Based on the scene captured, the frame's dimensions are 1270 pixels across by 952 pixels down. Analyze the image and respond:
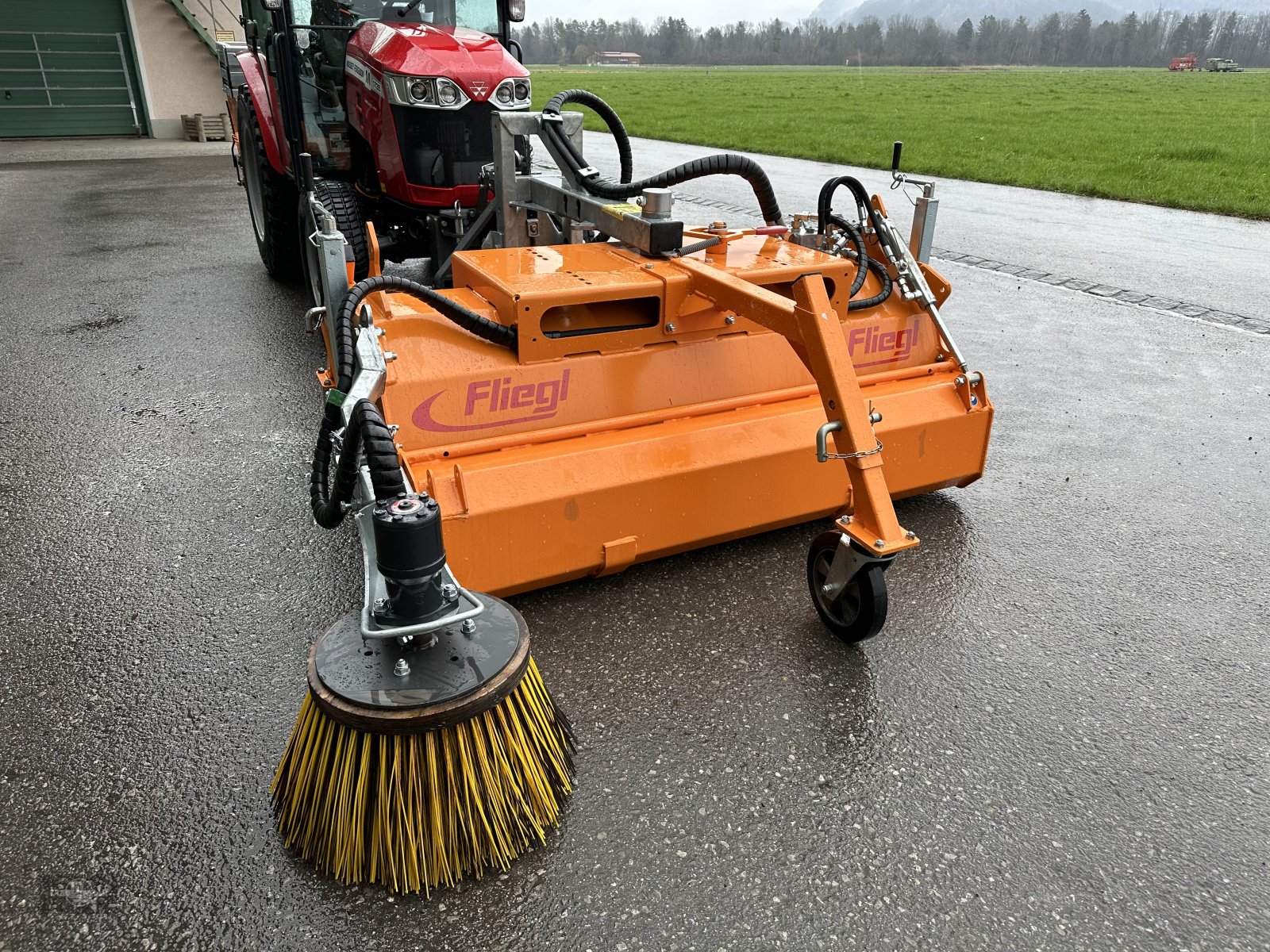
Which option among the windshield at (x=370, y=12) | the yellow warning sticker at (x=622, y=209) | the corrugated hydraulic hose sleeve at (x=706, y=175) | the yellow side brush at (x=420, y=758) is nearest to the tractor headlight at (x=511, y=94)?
the windshield at (x=370, y=12)

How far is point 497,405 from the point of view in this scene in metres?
2.67

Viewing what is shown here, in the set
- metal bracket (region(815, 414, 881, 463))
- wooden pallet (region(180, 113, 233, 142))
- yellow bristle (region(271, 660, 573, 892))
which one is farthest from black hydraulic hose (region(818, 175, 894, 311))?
wooden pallet (region(180, 113, 233, 142))

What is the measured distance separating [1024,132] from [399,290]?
56.6 ft

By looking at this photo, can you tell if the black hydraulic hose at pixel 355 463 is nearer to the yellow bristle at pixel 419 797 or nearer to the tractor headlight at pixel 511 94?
the yellow bristle at pixel 419 797

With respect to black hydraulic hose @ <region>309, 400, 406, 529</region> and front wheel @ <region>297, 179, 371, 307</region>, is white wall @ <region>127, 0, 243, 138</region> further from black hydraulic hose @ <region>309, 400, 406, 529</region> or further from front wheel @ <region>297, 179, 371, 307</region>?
black hydraulic hose @ <region>309, 400, 406, 529</region>

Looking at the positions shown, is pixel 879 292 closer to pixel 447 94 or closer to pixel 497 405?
pixel 497 405

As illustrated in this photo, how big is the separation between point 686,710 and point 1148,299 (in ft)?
17.9

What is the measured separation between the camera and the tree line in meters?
91.1

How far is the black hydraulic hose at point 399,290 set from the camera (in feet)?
7.70

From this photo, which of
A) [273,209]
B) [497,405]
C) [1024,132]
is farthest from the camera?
[1024,132]

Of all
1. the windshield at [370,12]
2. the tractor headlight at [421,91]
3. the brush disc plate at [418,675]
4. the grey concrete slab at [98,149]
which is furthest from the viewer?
the grey concrete slab at [98,149]

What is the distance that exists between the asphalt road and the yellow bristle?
0.06 meters

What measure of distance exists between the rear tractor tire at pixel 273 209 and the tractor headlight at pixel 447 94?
5.61 ft

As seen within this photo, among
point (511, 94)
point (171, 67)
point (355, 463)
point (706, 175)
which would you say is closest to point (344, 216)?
point (511, 94)
